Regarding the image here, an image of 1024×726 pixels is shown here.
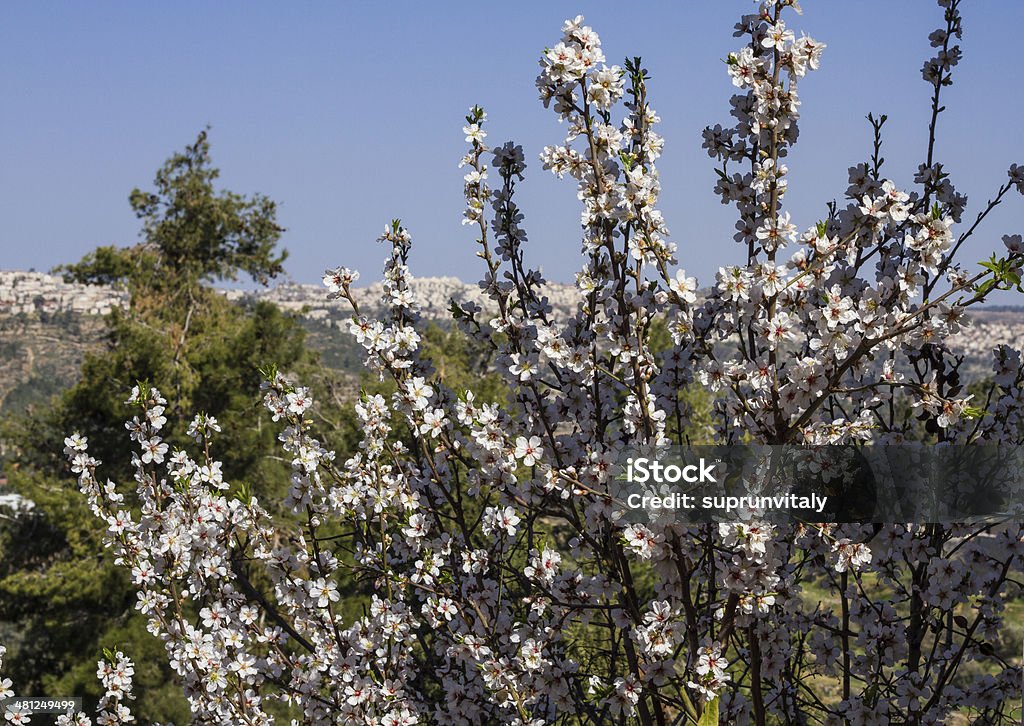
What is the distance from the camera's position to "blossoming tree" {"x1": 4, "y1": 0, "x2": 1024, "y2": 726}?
209 cm

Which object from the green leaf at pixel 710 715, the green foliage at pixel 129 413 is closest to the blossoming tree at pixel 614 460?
the green leaf at pixel 710 715

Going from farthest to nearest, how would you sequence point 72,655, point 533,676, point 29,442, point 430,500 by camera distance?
point 29,442 < point 72,655 < point 430,500 < point 533,676

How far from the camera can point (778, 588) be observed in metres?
2.38

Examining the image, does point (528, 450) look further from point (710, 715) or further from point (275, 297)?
point (275, 297)

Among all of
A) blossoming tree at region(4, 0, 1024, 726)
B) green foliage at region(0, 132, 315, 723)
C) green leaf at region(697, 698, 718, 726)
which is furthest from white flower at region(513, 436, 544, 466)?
green foliage at region(0, 132, 315, 723)

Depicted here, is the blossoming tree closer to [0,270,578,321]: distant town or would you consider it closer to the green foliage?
[0,270,578,321]: distant town

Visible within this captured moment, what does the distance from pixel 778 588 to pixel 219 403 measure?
13975 millimetres

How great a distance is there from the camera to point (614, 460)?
2.18 metres

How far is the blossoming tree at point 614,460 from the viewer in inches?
82.3

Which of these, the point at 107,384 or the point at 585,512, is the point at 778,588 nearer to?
the point at 585,512

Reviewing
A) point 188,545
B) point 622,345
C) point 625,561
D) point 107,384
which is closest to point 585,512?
point 625,561

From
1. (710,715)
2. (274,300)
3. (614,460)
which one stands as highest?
(274,300)

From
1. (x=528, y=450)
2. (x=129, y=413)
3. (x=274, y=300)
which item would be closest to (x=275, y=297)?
(x=274, y=300)

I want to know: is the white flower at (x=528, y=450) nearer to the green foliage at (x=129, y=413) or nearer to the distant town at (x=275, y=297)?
the distant town at (x=275, y=297)
